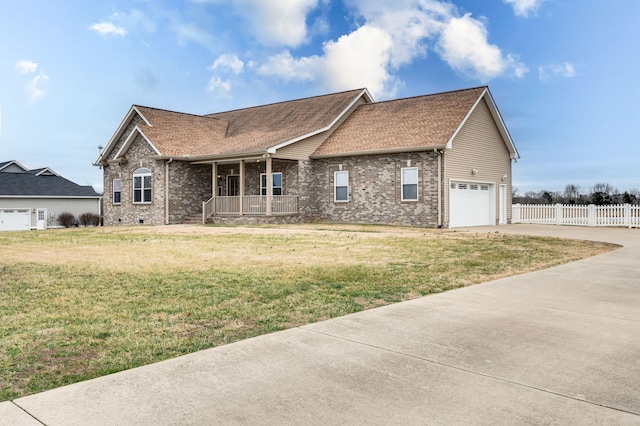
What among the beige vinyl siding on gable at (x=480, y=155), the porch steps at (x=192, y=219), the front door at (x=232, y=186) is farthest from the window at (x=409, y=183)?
the porch steps at (x=192, y=219)

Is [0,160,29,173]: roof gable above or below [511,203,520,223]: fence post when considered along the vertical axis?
above

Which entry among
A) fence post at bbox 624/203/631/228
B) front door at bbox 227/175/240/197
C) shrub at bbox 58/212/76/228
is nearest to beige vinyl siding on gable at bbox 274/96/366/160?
front door at bbox 227/175/240/197

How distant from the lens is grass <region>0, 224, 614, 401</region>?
4684mm

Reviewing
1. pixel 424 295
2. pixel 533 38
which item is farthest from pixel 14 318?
pixel 533 38

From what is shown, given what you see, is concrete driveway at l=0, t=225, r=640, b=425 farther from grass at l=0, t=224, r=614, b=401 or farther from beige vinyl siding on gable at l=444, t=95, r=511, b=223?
beige vinyl siding on gable at l=444, t=95, r=511, b=223

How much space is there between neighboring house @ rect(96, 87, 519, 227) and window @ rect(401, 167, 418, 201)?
0.05m

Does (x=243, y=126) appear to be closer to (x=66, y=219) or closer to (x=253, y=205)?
A: (x=253, y=205)

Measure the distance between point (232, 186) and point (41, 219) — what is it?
865 inches

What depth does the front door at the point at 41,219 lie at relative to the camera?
134ft

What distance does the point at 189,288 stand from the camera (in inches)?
304

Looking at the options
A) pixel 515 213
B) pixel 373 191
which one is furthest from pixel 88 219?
pixel 515 213

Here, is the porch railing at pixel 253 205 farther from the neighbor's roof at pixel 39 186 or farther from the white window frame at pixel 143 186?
the neighbor's roof at pixel 39 186

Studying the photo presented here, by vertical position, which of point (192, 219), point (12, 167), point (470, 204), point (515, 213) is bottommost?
point (192, 219)

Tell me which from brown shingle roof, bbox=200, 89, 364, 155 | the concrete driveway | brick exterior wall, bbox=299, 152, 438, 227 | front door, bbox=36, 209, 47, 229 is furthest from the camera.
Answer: front door, bbox=36, 209, 47, 229
